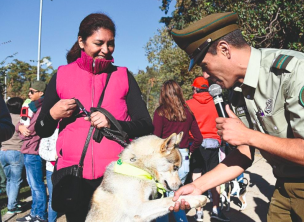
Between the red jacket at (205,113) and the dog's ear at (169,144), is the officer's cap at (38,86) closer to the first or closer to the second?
the red jacket at (205,113)

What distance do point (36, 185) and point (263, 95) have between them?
546 cm

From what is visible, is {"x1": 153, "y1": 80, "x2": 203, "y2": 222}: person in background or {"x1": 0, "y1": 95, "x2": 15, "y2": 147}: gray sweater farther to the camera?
{"x1": 153, "y1": 80, "x2": 203, "y2": 222}: person in background

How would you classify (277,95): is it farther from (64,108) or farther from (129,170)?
(64,108)

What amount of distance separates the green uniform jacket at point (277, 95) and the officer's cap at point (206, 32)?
1.05 feet

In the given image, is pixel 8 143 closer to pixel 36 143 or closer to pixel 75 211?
pixel 36 143

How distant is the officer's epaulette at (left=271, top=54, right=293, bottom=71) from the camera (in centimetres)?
206

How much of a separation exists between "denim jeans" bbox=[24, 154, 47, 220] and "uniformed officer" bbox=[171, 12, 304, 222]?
4.43 metres

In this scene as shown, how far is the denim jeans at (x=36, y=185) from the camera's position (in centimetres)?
602

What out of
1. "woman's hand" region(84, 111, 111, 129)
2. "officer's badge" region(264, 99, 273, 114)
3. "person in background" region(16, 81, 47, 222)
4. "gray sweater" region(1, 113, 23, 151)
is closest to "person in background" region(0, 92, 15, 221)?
"woman's hand" region(84, 111, 111, 129)

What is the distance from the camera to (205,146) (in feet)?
20.6

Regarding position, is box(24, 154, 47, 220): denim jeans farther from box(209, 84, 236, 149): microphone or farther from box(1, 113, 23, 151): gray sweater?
box(209, 84, 236, 149): microphone

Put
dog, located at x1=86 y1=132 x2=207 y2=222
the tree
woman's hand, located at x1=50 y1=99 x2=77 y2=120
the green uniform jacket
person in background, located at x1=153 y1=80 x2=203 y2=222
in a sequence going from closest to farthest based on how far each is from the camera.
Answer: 1. the green uniform jacket
2. woman's hand, located at x1=50 y1=99 x2=77 y2=120
3. dog, located at x1=86 y1=132 x2=207 y2=222
4. person in background, located at x1=153 y1=80 x2=203 y2=222
5. the tree

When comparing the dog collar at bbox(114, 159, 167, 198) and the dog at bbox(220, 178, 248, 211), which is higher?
the dog collar at bbox(114, 159, 167, 198)

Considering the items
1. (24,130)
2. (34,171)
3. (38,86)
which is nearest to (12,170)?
(34,171)
